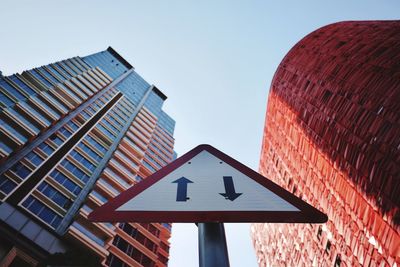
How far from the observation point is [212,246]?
1.39 metres

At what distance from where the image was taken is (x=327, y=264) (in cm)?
568

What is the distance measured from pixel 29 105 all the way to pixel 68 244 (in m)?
14.4

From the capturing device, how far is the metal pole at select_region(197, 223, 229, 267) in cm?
132

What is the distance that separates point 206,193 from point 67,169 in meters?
24.8

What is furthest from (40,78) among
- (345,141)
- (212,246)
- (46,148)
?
(212,246)

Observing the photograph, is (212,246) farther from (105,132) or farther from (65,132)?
(105,132)

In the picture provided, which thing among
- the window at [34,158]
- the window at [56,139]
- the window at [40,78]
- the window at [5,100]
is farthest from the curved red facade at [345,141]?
the window at [40,78]

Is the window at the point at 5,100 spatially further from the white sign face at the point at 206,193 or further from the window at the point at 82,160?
the white sign face at the point at 206,193

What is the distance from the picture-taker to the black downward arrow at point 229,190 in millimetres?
1781

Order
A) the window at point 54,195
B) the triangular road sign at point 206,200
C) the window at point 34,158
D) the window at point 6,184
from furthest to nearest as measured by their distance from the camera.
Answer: the window at point 34,158, the window at point 54,195, the window at point 6,184, the triangular road sign at point 206,200

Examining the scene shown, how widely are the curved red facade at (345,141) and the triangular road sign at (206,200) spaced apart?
2330mm

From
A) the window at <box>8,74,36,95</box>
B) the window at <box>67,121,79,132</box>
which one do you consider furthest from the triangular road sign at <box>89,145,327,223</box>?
the window at <box>8,74,36,95</box>

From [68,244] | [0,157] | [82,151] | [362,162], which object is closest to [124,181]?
[82,151]

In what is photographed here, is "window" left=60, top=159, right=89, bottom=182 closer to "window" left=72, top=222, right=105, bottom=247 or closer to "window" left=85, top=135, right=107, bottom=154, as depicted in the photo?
"window" left=85, top=135, right=107, bottom=154
